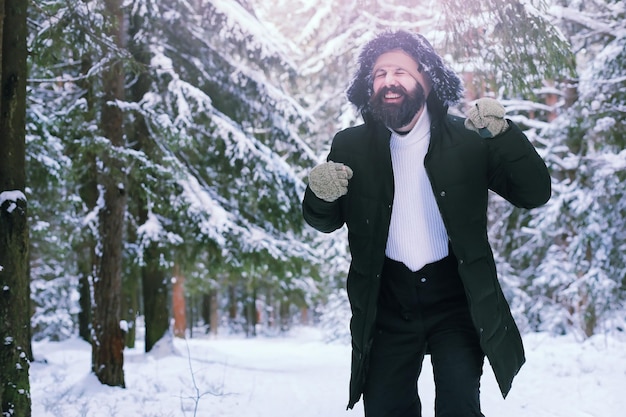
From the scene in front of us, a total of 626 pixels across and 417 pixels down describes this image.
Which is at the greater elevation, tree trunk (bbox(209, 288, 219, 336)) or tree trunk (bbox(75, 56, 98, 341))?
tree trunk (bbox(75, 56, 98, 341))

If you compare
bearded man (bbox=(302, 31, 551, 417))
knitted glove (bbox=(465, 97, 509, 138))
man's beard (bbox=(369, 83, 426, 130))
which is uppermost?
man's beard (bbox=(369, 83, 426, 130))

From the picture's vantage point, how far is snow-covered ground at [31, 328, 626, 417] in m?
6.64

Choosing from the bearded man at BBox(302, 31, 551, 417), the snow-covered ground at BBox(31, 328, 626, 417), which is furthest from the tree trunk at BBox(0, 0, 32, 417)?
the bearded man at BBox(302, 31, 551, 417)

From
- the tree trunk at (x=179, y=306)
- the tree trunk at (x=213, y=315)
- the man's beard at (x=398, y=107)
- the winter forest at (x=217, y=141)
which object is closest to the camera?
the man's beard at (x=398, y=107)

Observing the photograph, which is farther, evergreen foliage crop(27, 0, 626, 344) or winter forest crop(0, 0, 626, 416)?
evergreen foliage crop(27, 0, 626, 344)

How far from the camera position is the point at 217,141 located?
467 inches

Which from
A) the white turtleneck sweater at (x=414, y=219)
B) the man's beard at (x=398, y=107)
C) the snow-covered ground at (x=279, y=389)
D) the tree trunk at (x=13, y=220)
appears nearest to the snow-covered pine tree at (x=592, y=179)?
the snow-covered ground at (x=279, y=389)

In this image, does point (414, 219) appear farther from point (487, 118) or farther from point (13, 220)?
point (13, 220)

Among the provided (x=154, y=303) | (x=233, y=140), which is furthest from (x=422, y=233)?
(x=154, y=303)

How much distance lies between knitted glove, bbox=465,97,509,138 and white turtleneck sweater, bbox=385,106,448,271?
437 millimetres

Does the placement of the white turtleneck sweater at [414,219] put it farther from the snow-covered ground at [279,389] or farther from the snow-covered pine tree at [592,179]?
the snow-covered pine tree at [592,179]

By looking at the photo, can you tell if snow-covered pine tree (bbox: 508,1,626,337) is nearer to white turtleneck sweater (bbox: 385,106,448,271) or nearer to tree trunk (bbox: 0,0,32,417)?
white turtleneck sweater (bbox: 385,106,448,271)

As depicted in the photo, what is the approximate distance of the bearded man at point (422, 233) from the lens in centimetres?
309

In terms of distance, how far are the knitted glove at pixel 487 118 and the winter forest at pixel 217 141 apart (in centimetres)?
354
